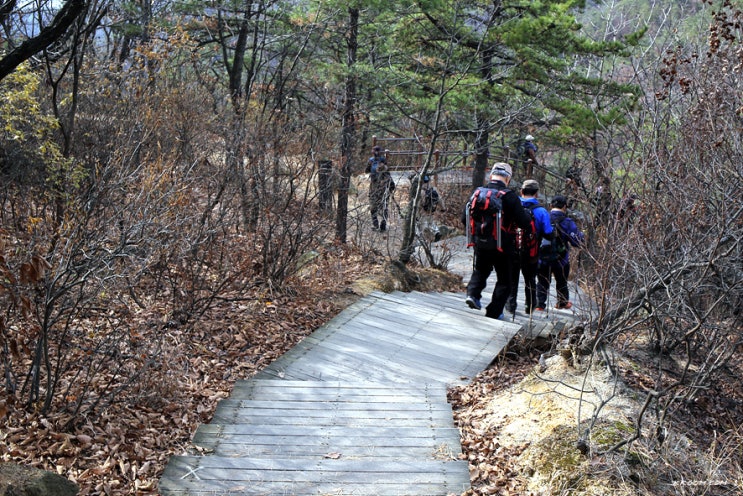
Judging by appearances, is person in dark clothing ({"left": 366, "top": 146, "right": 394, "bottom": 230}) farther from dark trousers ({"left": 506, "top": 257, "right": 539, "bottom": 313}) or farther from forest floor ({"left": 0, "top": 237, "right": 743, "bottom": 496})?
forest floor ({"left": 0, "top": 237, "right": 743, "bottom": 496})

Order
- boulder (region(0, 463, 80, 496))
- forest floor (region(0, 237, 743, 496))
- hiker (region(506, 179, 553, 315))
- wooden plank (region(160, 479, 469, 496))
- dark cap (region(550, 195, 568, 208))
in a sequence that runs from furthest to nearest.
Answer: dark cap (region(550, 195, 568, 208)) < hiker (region(506, 179, 553, 315)) < forest floor (region(0, 237, 743, 496)) < wooden plank (region(160, 479, 469, 496)) < boulder (region(0, 463, 80, 496))

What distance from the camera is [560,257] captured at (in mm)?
9211

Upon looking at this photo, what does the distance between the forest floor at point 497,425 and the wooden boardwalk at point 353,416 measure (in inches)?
7.8

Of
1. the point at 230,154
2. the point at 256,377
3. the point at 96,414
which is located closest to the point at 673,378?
the point at 256,377

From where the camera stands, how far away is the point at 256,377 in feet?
20.6

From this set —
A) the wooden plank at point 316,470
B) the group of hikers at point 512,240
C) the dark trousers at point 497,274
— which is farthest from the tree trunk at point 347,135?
the wooden plank at point 316,470

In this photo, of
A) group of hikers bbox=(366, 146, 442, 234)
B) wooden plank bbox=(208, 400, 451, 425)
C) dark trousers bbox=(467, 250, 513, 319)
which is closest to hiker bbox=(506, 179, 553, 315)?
dark trousers bbox=(467, 250, 513, 319)

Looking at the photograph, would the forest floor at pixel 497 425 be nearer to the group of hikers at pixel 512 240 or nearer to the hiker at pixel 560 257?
the group of hikers at pixel 512 240

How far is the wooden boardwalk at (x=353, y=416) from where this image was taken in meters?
4.40

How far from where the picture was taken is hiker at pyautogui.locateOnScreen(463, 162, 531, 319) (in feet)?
26.1

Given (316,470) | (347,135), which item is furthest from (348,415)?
(347,135)

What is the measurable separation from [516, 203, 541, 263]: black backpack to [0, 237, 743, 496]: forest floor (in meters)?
1.40

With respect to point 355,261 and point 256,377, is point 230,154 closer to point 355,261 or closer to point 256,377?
point 355,261

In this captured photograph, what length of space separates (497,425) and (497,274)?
10.1ft
